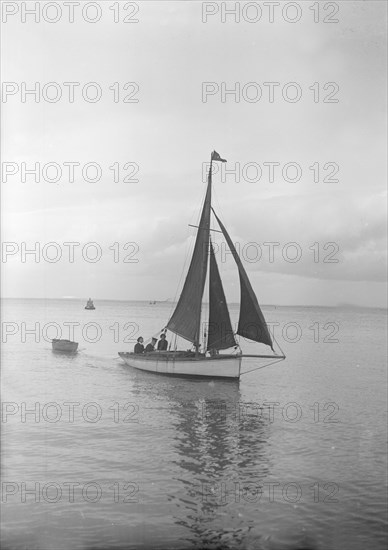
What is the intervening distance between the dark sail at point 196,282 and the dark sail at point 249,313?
7.17 ft

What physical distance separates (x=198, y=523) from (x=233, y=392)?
1826 centimetres

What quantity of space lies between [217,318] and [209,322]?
0.52 m

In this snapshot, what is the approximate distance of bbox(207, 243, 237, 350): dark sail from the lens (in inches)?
1277

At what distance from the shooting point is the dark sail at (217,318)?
3244cm

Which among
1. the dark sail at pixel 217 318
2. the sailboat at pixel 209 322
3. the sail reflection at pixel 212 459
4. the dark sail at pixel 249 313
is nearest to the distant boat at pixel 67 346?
the sailboat at pixel 209 322

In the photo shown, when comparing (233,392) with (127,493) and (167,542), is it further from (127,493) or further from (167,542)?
(167,542)

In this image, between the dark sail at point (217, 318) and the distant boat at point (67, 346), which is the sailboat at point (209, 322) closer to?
the dark sail at point (217, 318)

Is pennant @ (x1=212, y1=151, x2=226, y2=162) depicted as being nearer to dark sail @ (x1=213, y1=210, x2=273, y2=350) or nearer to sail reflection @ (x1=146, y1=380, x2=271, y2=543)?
dark sail @ (x1=213, y1=210, x2=273, y2=350)

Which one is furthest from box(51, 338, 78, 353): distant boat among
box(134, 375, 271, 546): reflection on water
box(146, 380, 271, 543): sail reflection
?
box(146, 380, 271, 543): sail reflection

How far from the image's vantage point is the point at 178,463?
15867 mm

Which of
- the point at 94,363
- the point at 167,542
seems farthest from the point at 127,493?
the point at 94,363

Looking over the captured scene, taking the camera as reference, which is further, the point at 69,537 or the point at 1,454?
the point at 1,454

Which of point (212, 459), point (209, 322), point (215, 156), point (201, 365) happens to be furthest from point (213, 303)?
point (212, 459)

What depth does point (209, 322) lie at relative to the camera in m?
32.6
